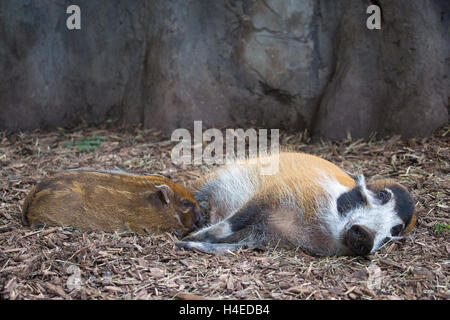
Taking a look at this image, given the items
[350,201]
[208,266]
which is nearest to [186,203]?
[208,266]

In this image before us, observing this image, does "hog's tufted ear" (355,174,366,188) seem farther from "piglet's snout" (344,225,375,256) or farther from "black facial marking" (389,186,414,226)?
"piglet's snout" (344,225,375,256)

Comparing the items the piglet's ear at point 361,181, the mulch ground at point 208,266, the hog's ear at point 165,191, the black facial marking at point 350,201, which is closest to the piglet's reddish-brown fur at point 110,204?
the hog's ear at point 165,191

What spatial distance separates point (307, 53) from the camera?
209 inches

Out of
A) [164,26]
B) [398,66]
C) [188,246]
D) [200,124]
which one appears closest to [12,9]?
[164,26]

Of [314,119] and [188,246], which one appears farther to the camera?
[314,119]

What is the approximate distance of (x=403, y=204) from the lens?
10.3 feet

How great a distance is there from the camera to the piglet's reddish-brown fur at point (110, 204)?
10.9 ft

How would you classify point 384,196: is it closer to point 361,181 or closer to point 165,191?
point 361,181

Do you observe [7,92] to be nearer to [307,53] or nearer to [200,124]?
[200,124]

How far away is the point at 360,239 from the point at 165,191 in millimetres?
1338

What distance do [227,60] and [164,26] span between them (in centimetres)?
79

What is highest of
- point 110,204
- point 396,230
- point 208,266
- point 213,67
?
point 213,67

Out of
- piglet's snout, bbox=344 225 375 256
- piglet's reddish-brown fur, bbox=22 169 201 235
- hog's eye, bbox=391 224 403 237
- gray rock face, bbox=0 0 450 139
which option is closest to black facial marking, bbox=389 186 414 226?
hog's eye, bbox=391 224 403 237
